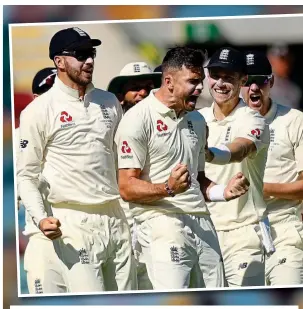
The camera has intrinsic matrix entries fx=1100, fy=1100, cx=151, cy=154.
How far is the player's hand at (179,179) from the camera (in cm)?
705

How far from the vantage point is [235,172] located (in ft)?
27.7

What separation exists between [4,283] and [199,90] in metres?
2.19

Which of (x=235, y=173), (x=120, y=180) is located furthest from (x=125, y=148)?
(x=235, y=173)

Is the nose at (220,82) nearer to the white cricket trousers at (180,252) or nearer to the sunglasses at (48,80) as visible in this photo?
the sunglasses at (48,80)

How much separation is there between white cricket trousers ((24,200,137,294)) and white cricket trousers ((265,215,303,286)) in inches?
57.6

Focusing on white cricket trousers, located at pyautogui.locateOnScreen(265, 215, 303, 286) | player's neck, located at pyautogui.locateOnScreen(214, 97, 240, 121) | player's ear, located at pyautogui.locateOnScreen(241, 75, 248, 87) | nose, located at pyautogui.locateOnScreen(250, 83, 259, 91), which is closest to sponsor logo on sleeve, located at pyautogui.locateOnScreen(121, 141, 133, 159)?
player's neck, located at pyautogui.locateOnScreen(214, 97, 240, 121)

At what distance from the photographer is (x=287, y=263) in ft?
28.5

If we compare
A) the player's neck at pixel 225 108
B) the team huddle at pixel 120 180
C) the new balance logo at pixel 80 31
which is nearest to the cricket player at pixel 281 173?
the player's neck at pixel 225 108

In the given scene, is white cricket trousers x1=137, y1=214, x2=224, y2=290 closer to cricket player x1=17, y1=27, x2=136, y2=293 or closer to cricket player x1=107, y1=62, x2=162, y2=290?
cricket player x1=17, y1=27, x2=136, y2=293

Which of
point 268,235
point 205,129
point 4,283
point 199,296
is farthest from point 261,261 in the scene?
point 4,283

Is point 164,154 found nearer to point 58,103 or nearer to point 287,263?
point 58,103

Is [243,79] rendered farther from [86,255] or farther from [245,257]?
[86,255]

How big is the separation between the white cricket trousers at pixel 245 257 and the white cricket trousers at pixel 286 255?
225 millimetres

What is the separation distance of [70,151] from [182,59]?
1012 millimetres
